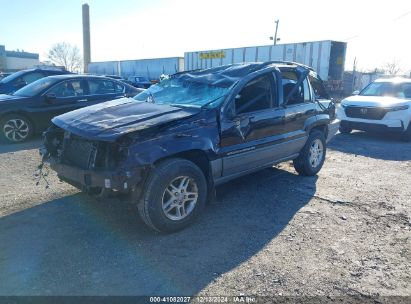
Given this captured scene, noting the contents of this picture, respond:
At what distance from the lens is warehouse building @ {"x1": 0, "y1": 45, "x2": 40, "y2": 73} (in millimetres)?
77312

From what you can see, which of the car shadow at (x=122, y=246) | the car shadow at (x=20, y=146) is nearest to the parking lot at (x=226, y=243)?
the car shadow at (x=122, y=246)

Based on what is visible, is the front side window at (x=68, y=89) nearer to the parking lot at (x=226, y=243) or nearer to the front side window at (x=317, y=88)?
the parking lot at (x=226, y=243)

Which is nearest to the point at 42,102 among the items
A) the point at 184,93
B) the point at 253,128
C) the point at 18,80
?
the point at 18,80

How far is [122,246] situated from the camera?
3568mm

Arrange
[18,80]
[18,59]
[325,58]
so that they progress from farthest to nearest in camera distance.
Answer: [18,59] < [325,58] < [18,80]

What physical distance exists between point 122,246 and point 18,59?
304 ft

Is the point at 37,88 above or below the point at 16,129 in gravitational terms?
above

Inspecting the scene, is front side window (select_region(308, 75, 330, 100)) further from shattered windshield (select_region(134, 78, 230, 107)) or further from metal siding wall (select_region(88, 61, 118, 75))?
metal siding wall (select_region(88, 61, 118, 75))

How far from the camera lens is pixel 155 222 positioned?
3.63 metres

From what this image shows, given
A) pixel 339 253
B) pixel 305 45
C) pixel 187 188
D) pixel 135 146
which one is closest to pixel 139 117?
pixel 135 146

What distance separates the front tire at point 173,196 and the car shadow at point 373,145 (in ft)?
17.6

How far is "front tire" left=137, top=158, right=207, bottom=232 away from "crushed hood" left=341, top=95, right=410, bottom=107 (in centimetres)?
743

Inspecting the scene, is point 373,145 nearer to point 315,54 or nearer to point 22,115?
point 22,115

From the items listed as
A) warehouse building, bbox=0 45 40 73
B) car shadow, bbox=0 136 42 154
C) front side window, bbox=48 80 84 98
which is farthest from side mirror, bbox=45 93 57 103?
warehouse building, bbox=0 45 40 73
